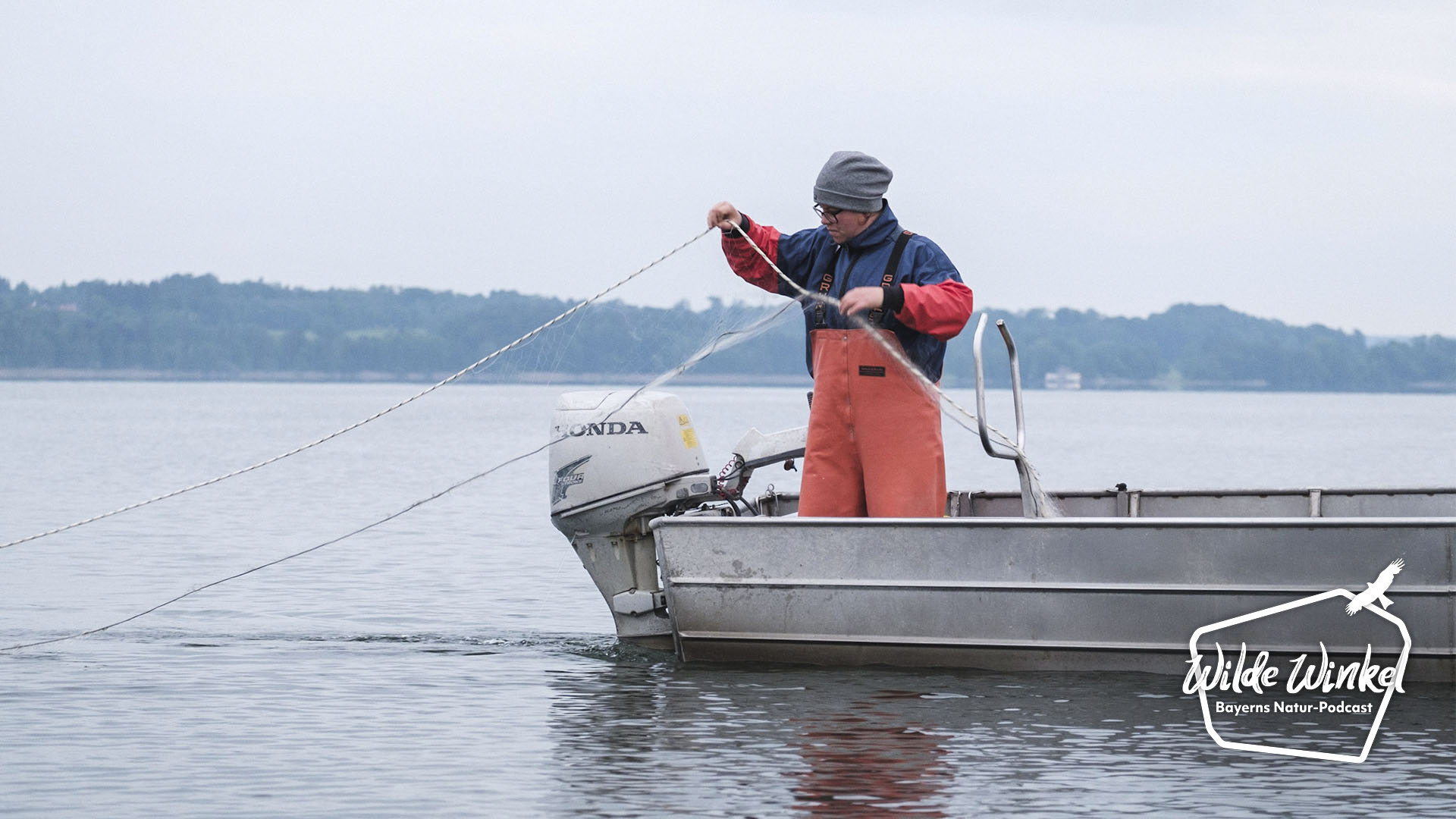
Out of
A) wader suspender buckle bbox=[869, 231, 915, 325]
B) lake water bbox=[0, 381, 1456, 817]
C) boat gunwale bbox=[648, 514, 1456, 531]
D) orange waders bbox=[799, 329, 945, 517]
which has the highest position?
wader suspender buckle bbox=[869, 231, 915, 325]

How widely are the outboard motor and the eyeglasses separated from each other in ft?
4.34

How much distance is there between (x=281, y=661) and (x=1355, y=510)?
16.5 ft

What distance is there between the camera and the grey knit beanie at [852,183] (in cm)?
760

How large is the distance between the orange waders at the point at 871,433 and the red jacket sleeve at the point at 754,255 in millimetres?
302

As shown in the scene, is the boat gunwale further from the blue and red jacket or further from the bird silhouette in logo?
the blue and red jacket

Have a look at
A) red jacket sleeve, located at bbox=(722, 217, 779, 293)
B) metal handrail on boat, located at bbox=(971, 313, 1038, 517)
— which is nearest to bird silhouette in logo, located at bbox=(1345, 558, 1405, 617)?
metal handrail on boat, located at bbox=(971, 313, 1038, 517)

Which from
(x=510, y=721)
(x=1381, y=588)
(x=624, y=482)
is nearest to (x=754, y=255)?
(x=624, y=482)

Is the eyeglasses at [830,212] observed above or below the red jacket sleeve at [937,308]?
above

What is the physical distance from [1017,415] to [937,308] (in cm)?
86

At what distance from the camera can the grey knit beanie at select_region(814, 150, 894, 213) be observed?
7.60 metres

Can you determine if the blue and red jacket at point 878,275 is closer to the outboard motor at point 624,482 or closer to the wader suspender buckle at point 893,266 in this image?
the wader suspender buckle at point 893,266

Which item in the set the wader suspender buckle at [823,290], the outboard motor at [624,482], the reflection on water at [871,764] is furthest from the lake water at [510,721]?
the wader suspender buckle at [823,290]

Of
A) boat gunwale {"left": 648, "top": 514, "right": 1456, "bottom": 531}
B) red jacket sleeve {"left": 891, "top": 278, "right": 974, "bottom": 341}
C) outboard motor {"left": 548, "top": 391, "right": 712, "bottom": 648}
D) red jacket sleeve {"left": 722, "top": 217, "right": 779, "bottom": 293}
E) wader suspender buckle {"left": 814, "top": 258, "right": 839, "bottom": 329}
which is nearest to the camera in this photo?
boat gunwale {"left": 648, "top": 514, "right": 1456, "bottom": 531}

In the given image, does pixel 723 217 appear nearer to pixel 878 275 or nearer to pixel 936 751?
pixel 878 275
